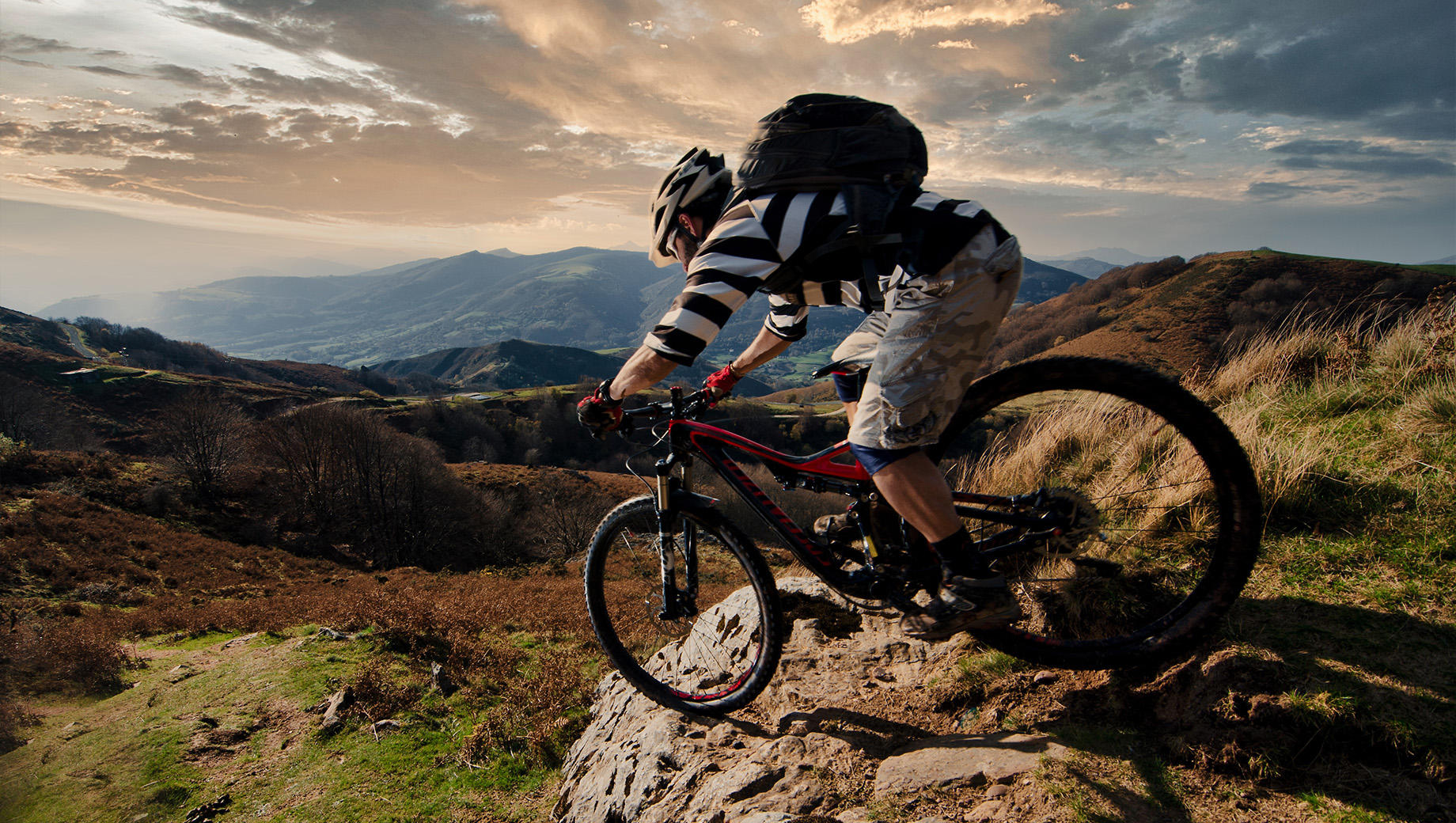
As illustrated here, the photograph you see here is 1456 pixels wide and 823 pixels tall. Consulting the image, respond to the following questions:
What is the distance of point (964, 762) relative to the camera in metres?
2.47

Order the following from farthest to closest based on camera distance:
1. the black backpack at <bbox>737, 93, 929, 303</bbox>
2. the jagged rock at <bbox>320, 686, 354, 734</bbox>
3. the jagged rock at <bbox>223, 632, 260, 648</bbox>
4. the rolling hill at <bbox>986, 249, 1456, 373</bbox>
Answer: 1. the rolling hill at <bbox>986, 249, 1456, 373</bbox>
2. the jagged rock at <bbox>223, 632, 260, 648</bbox>
3. the jagged rock at <bbox>320, 686, 354, 734</bbox>
4. the black backpack at <bbox>737, 93, 929, 303</bbox>

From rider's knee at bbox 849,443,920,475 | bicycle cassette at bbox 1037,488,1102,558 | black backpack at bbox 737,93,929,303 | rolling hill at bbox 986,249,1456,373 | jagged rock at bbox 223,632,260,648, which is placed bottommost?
jagged rock at bbox 223,632,260,648

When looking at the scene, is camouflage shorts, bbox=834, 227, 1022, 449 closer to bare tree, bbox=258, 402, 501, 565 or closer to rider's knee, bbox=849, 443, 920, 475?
rider's knee, bbox=849, 443, 920, 475

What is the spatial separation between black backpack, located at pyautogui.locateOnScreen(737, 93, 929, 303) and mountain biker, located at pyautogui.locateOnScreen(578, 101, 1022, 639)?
27 mm

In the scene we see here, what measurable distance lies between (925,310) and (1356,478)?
9.70 ft

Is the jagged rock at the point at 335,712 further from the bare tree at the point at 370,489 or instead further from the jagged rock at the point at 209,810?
the bare tree at the point at 370,489

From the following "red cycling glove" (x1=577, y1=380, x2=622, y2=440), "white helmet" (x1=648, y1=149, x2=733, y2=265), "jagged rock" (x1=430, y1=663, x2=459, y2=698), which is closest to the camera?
"red cycling glove" (x1=577, y1=380, x2=622, y2=440)

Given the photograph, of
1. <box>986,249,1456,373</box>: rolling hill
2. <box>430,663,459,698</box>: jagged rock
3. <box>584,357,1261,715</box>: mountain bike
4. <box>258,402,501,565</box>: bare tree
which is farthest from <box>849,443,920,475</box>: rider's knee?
<box>986,249,1456,373</box>: rolling hill

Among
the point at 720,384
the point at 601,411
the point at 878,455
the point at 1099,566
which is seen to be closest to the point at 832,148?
the point at 878,455

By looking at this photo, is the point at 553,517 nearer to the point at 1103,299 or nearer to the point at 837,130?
the point at 837,130

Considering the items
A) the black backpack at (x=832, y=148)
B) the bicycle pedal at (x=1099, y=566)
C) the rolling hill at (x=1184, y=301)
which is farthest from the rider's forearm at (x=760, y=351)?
the rolling hill at (x=1184, y=301)

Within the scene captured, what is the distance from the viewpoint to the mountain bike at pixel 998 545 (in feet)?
8.64

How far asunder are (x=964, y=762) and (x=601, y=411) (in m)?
2.33

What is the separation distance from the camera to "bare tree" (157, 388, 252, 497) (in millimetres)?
48125
